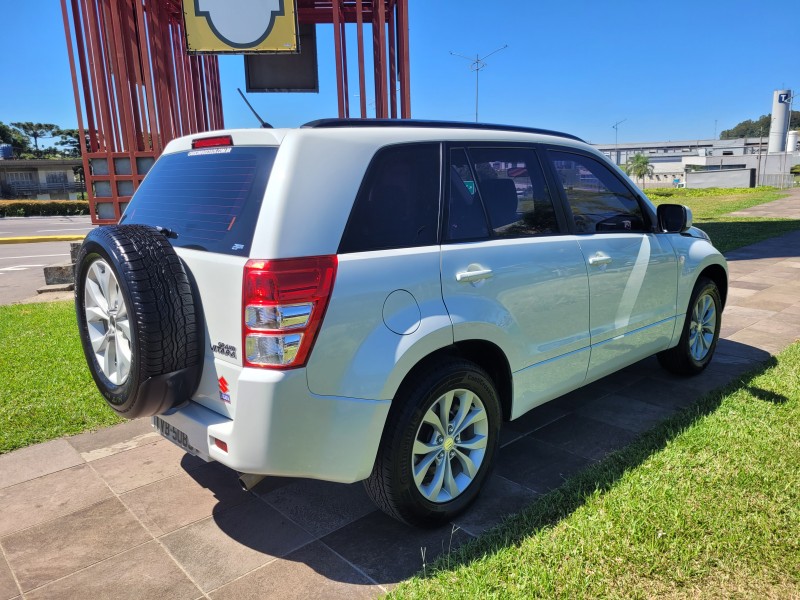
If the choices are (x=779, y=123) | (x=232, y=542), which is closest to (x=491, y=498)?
(x=232, y=542)

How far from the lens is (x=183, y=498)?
3234 millimetres

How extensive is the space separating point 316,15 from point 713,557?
38.7 feet

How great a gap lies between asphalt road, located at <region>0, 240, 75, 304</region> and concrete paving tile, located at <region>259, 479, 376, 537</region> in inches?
323

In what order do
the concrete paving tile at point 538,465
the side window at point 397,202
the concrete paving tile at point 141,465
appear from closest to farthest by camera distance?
the side window at point 397,202, the concrete paving tile at point 538,465, the concrete paving tile at point 141,465

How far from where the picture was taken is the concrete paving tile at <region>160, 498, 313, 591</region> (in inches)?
103

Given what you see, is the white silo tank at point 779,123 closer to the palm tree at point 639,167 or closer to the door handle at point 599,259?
the palm tree at point 639,167

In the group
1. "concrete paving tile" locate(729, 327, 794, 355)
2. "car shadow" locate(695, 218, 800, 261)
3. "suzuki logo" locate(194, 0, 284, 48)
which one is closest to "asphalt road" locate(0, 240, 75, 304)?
"suzuki logo" locate(194, 0, 284, 48)

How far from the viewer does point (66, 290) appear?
10.0m

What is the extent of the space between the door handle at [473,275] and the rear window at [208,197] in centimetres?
99

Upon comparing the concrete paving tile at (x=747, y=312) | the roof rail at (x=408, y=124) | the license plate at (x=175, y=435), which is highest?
the roof rail at (x=408, y=124)

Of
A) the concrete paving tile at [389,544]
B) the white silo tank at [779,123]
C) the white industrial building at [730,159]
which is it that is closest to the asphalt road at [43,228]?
the concrete paving tile at [389,544]

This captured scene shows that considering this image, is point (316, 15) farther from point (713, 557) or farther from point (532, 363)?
point (713, 557)

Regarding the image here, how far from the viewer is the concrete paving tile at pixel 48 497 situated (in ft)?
10.1

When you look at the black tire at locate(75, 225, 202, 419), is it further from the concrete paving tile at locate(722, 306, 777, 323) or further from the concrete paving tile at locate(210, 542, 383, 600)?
the concrete paving tile at locate(722, 306, 777, 323)
